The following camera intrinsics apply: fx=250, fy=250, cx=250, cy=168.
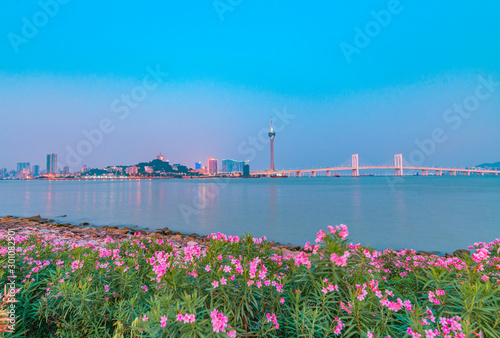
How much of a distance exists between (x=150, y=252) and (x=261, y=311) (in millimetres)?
2790

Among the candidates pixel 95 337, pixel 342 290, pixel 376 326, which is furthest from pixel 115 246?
pixel 376 326

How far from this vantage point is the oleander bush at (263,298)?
235cm

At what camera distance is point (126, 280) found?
364 centimetres

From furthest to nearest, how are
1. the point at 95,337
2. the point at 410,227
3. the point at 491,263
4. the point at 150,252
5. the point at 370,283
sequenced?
1. the point at 410,227
2. the point at 150,252
3. the point at 491,263
4. the point at 95,337
5. the point at 370,283

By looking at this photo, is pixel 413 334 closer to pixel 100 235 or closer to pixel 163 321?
pixel 163 321

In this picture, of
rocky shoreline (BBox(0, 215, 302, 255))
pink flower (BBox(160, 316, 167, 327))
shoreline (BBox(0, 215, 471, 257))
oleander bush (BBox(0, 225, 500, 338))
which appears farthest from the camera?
rocky shoreline (BBox(0, 215, 302, 255))

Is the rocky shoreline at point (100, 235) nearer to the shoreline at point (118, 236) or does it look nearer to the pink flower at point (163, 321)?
the shoreline at point (118, 236)

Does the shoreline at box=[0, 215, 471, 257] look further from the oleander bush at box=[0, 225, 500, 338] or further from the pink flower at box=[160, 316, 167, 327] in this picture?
the pink flower at box=[160, 316, 167, 327]

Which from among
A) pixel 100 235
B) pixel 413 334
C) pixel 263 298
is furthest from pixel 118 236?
pixel 413 334

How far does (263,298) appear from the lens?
2949 mm

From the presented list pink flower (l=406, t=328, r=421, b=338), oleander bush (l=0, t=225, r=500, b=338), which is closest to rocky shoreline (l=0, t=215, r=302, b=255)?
oleander bush (l=0, t=225, r=500, b=338)

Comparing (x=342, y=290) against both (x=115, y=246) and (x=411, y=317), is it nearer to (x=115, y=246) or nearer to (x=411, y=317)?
(x=411, y=317)

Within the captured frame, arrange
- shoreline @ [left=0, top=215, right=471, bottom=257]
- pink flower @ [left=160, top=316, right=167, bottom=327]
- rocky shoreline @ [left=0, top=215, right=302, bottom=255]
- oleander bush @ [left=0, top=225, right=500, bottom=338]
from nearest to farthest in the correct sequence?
pink flower @ [left=160, top=316, right=167, bottom=327] < oleander bush @ [left=0, top=225, right=500, bottom=338] < shoreline @ [left=0, top=215, right=471, bottom=257] < rocky shoreline @ [left=0, top=215, right=302, bottom=255]

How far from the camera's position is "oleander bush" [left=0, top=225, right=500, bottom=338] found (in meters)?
2.35
